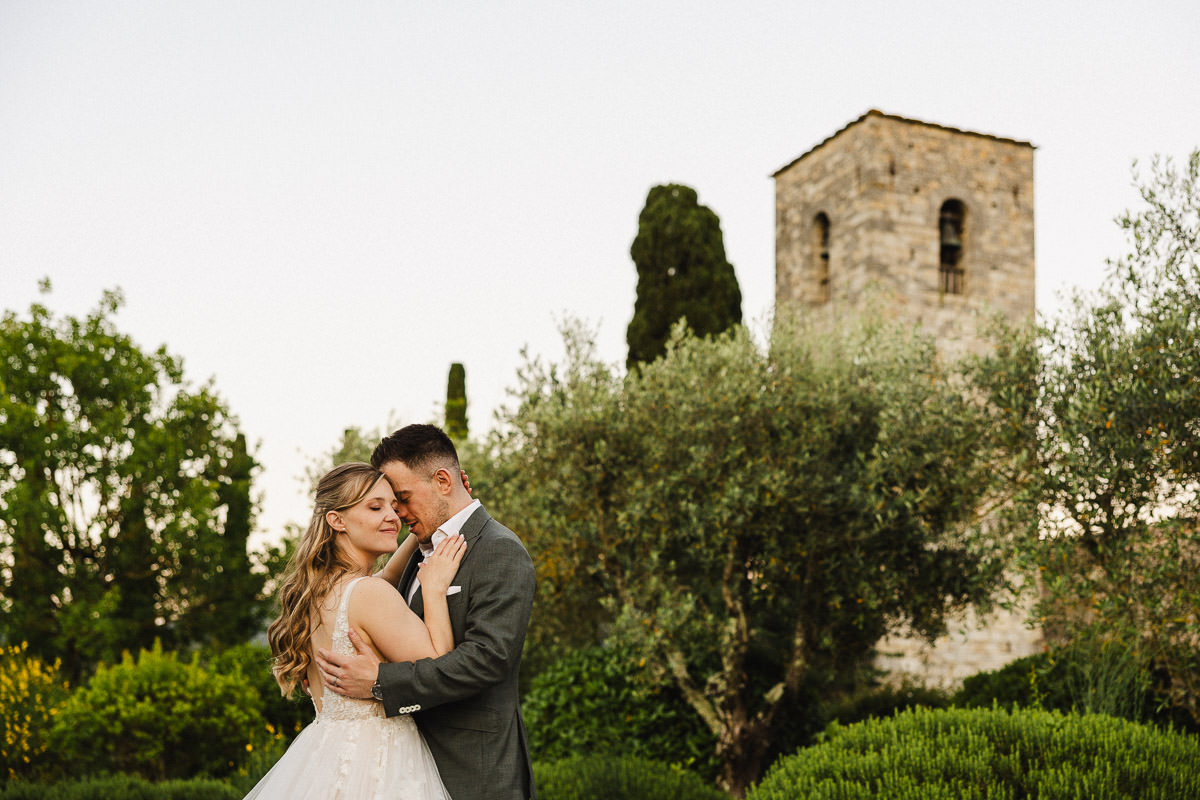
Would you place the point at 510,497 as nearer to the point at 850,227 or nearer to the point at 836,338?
the point at 836,338

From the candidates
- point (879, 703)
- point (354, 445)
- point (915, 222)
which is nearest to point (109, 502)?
point (354, 445)

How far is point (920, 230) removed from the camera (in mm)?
21969

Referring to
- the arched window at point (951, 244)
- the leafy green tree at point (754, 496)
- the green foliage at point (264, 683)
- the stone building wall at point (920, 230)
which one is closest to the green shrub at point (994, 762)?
the leafy green tree at point (754, 496)

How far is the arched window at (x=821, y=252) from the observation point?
23797 millimetres

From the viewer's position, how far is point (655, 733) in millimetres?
11961

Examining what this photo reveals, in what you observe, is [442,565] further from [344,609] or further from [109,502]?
[109,502]

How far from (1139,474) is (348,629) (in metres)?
8.39

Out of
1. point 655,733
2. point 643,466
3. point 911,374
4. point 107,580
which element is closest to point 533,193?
point 643,466

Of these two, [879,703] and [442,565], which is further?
[879,703]

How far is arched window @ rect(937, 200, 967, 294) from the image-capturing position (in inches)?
889

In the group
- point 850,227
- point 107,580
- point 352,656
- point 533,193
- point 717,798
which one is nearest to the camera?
point 352,656

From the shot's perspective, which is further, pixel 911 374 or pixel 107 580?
pixel 107 580

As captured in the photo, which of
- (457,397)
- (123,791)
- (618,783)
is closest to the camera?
(618,783)

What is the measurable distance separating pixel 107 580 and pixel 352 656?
724 inches
